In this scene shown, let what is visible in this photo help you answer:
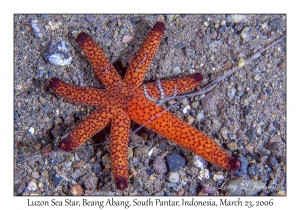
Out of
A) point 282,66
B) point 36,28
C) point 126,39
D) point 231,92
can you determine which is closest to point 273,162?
point 231,92

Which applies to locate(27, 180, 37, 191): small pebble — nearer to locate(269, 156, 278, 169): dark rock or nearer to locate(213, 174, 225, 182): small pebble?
locate(213, 174, 225, 182): small pebble

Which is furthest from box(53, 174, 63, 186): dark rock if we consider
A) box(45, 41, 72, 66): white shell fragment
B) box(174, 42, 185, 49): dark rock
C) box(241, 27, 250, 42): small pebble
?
box(241, 27, 250, 42): small pebble

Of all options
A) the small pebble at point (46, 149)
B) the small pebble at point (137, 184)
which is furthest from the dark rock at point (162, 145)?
the small pebble at point (46, 149)

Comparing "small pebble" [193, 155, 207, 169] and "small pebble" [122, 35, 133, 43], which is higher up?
"small pebble" [122, 35, 133, 43]

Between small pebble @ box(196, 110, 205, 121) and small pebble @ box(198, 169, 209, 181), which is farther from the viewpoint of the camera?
small pebble @ box(196, 110, 205, 121)

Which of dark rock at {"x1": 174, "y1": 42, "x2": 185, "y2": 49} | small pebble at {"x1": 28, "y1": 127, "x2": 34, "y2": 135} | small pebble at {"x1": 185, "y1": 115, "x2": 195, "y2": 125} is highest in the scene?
dark rock at {"x1": 174, "y1": 42, "x2": 185, "y2": 49}

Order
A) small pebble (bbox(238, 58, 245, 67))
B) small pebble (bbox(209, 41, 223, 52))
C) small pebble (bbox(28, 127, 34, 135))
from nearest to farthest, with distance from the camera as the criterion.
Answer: small pebble (bbox(28, 127, 34, 135)), small pebble (bbox(238, 58, 245, 67)), small pebble (bbox(209, 41, 223, 52))

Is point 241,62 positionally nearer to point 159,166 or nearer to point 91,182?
point 159,166
